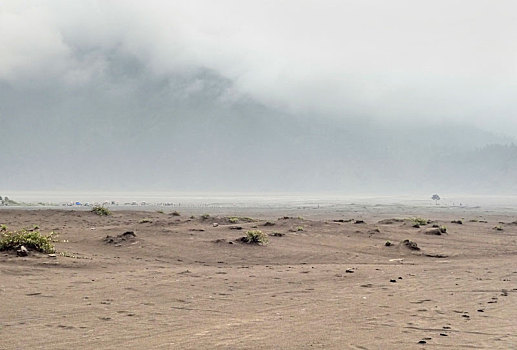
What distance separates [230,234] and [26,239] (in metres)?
10.2

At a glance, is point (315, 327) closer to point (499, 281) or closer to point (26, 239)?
point (499, 281)

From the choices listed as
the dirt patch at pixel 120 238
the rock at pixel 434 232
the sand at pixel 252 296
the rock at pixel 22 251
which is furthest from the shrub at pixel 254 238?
the rock at pixel 434 232

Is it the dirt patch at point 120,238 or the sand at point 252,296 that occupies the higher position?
the dirt patch at point 120,238

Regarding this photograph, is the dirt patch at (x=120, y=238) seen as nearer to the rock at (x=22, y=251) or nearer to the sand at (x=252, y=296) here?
the sand at (x=252, y=296)

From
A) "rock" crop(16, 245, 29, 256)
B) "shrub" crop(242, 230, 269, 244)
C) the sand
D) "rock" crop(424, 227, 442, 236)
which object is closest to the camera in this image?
the sand

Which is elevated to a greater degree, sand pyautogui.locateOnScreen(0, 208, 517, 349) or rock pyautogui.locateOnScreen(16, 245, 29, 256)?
rock pyautogui.locateOnScreen(16, 245, 29, 256)

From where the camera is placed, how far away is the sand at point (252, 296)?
8.31 m

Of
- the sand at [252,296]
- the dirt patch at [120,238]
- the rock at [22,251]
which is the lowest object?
the sand at [252,296]

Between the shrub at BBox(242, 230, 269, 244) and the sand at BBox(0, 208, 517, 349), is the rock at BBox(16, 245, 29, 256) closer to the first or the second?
the sand at BBox(0, 208, 517, 349)

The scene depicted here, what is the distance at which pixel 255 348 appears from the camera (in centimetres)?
778

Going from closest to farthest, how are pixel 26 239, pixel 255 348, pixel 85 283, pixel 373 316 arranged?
pixel 255 348 → pixel 373 316 → pixel 85 283 → pixel 26 239

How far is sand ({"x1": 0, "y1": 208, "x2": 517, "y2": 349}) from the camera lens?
8.31 m

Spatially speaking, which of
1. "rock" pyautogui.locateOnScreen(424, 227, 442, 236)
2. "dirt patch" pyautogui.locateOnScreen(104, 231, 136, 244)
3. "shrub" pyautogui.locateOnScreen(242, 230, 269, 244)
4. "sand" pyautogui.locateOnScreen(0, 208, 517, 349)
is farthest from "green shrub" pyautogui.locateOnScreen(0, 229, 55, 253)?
"rock" pyautogui.locateOnScreen(424, 227, 442, 236)

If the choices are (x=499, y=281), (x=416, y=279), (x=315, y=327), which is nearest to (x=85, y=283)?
(x=315, y=327)
